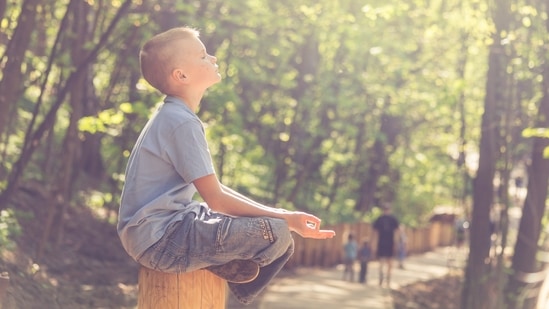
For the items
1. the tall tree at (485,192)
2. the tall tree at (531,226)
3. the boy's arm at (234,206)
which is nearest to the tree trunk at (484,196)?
the tall tree at (485,192)

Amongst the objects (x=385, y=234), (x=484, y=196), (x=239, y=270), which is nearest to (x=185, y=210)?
(x=239, y=270)

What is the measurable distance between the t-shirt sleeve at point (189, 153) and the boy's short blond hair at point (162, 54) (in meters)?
0.27

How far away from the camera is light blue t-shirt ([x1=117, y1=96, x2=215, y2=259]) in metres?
4.35

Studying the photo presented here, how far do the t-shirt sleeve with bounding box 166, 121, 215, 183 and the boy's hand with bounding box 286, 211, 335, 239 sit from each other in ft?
1.25

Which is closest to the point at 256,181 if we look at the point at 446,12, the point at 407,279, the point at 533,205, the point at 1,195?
the point at 407,279

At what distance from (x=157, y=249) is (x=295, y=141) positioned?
75.3 ft

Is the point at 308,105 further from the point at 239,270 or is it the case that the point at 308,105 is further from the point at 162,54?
the point at 239,270

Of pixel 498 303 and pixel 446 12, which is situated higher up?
pixel 446 12

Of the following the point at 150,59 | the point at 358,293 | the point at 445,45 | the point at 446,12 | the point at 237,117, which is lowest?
the point at 358,293

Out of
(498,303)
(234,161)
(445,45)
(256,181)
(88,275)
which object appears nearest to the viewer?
(498,303)

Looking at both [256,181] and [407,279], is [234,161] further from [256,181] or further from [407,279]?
[407,279]

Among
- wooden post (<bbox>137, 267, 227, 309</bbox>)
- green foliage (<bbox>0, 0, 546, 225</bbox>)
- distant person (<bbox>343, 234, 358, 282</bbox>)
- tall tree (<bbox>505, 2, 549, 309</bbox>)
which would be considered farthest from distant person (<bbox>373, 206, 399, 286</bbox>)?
wooden post (<bbox>137, 267, 227, 309</bbox>)

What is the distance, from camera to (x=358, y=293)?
2041cm

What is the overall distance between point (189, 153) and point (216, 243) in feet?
1.22
